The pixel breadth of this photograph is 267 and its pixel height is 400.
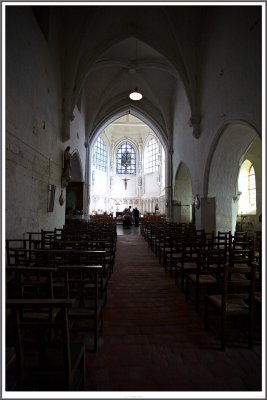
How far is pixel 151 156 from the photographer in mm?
28047

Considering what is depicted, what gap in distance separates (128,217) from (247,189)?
339 inches

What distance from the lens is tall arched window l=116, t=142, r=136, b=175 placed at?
29.2 m

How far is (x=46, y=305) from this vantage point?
175 centimetres

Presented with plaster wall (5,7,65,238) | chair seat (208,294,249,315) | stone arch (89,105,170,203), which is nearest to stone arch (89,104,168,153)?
stone arch (89,105,170,203)

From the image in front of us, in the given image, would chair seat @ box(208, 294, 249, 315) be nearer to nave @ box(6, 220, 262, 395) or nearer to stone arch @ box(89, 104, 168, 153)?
nave @ box(6, 220, 262, 395)

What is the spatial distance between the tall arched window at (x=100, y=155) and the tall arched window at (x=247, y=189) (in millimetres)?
15225

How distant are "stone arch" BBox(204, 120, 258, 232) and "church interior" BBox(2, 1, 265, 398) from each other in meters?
0.05

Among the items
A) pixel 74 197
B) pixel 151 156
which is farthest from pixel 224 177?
pixel 151 156

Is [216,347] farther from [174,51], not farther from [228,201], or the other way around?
Result: [174,51]

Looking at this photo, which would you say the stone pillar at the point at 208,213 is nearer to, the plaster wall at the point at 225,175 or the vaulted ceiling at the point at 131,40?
the plaster wall at the point at 225,175

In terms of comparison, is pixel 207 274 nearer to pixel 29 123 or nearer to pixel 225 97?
pixel 29 123

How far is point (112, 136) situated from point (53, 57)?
62.8 feet

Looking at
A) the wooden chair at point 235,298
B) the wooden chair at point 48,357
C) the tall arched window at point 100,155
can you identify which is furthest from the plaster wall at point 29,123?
the tall arched window at point 100,155

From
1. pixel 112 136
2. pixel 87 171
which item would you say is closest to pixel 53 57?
pixel 87 171
